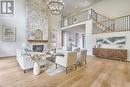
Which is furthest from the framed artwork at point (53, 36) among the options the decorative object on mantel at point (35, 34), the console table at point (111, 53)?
the console table at point (111, 53)

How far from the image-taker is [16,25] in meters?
7.91

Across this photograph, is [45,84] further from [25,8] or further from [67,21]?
[67,21]

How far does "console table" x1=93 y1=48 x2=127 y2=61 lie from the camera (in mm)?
6400

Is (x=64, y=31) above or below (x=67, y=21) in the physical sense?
below

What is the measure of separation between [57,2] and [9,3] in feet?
15.4

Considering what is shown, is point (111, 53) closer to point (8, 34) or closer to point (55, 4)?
point (55, 4)

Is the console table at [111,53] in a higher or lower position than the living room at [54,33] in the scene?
lower

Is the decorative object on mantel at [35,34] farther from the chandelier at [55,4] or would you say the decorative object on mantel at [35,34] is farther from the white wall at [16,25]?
the chandelier at [55,4]

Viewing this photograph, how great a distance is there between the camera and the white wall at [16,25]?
7484 mm

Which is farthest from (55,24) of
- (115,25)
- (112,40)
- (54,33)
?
(112,40)

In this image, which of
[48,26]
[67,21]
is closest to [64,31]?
[67,21]

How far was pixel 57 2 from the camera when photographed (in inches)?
201

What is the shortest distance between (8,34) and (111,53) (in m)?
7.47

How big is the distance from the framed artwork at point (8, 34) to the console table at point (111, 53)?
20.7 ft
